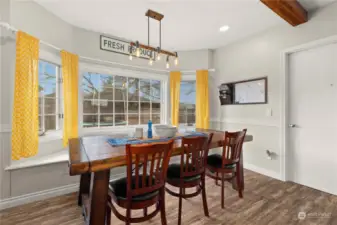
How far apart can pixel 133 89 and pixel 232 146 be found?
2388 millimetres

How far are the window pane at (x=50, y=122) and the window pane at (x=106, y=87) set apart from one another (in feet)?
2.93

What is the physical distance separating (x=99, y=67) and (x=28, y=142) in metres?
1.69

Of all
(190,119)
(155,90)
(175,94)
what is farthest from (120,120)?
(190,119)

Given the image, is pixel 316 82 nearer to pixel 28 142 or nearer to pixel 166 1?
pixel 166 1

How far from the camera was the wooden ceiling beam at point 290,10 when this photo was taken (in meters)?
2.03

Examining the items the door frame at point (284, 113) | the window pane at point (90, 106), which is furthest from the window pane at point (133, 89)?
the door frame at point (284, 113)

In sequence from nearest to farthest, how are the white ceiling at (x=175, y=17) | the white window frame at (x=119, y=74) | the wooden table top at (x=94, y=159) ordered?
the wooden table top at (x=94, y=159), the white ceiling at (x=175, y=17), the white window frame at (x=119, y=74)

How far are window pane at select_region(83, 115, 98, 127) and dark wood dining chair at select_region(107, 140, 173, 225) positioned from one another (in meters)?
1.93

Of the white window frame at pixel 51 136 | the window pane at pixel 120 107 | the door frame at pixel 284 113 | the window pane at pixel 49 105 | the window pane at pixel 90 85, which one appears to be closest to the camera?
the white window frame at pixel 51 136

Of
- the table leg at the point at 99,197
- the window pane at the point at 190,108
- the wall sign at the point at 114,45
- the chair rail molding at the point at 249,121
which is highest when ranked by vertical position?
the wall sign at the point at 114,45

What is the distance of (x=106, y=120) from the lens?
337 cm

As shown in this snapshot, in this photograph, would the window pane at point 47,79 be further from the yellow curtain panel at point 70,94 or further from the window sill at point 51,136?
the window sill at point 51,136

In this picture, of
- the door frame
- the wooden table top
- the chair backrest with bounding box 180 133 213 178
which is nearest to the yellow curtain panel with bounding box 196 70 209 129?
the door frame

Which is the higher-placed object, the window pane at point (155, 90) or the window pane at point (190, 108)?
the window pane at point (155, 90)
